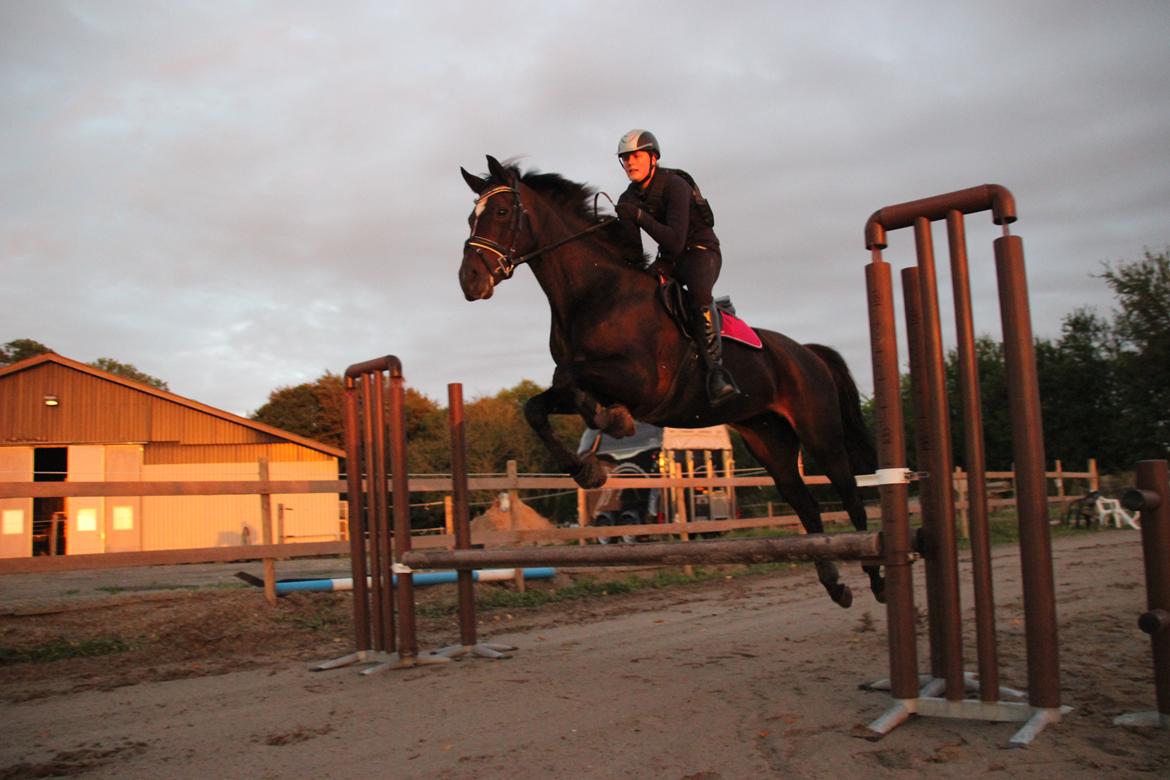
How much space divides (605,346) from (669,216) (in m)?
0.89

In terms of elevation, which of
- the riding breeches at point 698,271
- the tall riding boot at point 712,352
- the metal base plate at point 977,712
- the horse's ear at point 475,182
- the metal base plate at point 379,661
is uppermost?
the horse's ear at point 475,182

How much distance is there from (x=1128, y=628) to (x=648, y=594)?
5.74m

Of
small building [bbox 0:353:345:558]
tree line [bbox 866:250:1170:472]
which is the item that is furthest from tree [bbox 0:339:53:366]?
tree line [bbox 866:250:1170:472]

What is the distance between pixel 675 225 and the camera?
5102 mm

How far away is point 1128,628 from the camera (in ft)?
17.2

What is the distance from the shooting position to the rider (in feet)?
16.8

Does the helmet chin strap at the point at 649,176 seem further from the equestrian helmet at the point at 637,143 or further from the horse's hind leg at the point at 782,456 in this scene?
the horse's hind leg at the point at 782,456

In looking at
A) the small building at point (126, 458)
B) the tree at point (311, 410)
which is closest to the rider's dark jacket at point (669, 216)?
the small building at point (126, 458)

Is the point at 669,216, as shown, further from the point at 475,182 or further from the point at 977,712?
the point at 977,712

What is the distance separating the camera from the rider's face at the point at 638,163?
5191 mm

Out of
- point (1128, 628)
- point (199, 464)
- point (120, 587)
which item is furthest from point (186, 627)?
point (199, 464)

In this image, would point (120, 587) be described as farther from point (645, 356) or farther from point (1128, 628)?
point (1128, 628)

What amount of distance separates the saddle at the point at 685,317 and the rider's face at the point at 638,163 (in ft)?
2.03

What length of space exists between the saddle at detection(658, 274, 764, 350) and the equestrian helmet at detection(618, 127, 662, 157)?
76 centimetres
